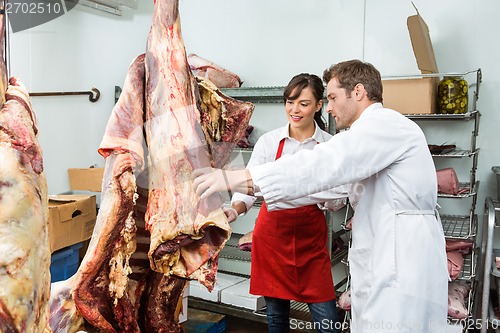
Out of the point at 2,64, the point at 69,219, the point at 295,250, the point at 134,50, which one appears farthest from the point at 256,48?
the point at 2,64

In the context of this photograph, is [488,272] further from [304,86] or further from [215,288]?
[215,288]

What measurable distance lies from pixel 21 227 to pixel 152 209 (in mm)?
407

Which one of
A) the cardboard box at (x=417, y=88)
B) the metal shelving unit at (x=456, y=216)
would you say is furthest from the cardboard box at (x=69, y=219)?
the cardboard box at (x=417, y=88)

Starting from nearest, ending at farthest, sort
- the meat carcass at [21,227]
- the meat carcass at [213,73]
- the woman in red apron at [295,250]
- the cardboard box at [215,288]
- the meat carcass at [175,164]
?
the meat carcass at [21,227] < the meat carcass at [175,164] < the woman in red apron at [295,250] < the cardboard box at [215,288] < the meat carcass at [213,73]

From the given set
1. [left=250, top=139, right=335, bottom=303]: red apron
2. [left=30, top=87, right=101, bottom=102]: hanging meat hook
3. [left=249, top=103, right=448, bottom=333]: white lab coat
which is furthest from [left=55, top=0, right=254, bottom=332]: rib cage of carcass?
[left=30, top=87, right=101, bottom=102]: hanging meat hook

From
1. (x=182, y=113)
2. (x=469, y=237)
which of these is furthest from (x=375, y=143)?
(x=469, y=237)

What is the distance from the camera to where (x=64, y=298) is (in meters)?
1.38

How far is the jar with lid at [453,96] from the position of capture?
2977 millimetres

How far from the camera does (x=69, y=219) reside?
245 cm

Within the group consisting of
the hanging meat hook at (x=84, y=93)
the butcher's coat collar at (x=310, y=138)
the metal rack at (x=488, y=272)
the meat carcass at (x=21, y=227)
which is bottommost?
the metal rack at (x=488, y=272)

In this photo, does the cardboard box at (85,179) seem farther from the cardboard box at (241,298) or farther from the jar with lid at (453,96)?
the jar with lid at (453,96)

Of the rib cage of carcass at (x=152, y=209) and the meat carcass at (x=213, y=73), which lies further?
the meat carcass at (x=213, y=73)

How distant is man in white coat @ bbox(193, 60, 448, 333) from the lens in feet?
5.24

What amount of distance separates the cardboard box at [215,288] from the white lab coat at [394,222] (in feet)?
5.71
